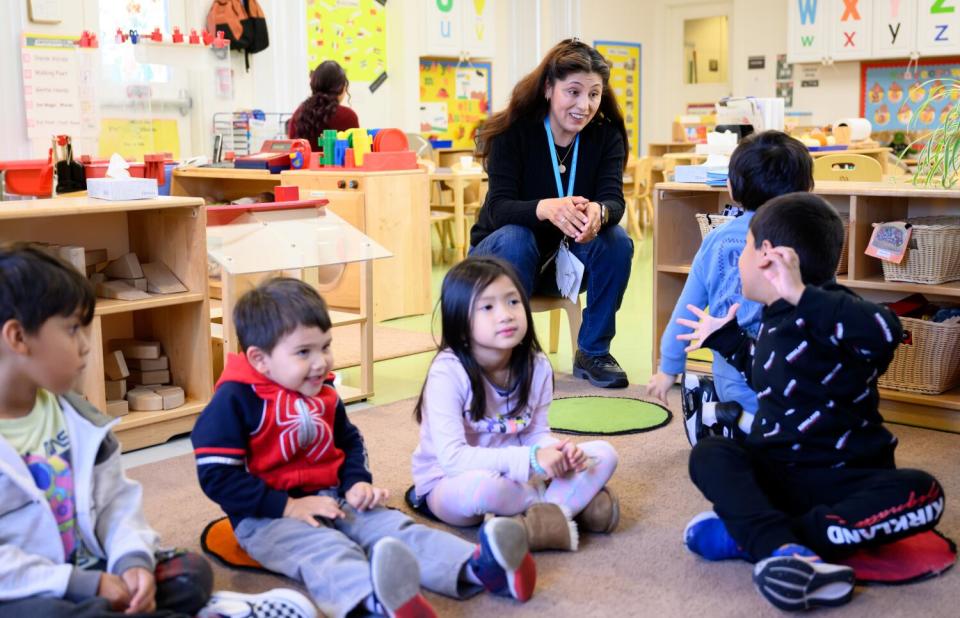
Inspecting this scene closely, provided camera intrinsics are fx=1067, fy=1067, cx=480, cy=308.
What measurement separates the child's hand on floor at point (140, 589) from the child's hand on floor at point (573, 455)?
828 millimetres

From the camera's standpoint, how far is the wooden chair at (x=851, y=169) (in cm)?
415

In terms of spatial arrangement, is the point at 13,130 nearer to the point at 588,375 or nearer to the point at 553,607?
the point at 588,375

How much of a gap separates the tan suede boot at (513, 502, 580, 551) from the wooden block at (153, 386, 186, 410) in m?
1.30

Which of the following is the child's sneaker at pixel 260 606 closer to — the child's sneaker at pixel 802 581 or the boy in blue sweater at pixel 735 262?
the child's sneaker at pixel 802 581

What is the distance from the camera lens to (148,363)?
121 inches

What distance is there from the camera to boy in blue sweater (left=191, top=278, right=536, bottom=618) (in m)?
1.85

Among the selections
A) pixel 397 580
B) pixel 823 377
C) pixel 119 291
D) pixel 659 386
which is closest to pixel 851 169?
pixel 659 386

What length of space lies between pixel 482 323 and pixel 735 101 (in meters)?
2.86

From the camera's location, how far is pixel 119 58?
6668 millimetres

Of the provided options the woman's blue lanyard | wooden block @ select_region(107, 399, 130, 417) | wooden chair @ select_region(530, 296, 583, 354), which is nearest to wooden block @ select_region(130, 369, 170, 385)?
wooden block @ select_region(107, 399, 130, 417)

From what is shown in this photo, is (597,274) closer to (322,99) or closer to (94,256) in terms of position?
(94,256)

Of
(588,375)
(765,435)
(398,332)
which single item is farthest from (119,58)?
(765,435)

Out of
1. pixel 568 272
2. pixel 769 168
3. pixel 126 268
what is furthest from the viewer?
pixel 568 272

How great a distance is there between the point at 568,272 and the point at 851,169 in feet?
4.74
